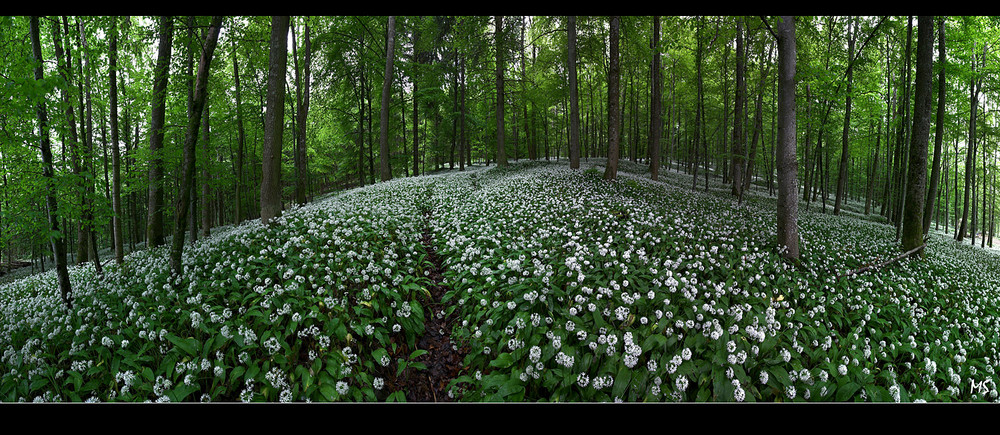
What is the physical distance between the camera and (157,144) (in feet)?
24.9

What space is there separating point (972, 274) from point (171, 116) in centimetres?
1602

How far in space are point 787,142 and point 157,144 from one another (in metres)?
11.9

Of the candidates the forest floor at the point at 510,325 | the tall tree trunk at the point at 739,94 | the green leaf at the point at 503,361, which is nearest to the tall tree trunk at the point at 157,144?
the forest floor at the point at 510,325

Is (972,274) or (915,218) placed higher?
(915,218)

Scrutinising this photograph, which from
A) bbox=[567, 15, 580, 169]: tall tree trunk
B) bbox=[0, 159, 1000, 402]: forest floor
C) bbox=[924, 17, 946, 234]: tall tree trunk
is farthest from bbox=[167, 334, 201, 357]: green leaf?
bbox=[924, 17, 946, 234]: tall tree trunk

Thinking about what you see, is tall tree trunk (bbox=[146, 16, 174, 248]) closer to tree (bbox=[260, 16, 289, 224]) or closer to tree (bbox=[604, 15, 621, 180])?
tree (bbox=[260, 16, 289, 224])

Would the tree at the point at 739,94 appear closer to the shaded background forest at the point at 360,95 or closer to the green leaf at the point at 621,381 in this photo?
the shaded background forest at the point at 360,95

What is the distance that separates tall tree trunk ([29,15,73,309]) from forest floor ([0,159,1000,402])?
1.04 ft

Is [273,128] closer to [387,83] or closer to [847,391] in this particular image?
[387,83]

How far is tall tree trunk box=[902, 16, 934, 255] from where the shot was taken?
6.20 metres

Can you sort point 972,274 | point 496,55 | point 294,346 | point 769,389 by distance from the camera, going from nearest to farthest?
point 769,389 → point 294,346 → point 972,274 → point 496,55

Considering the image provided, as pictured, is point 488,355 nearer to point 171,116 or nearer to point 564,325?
point 564,325
